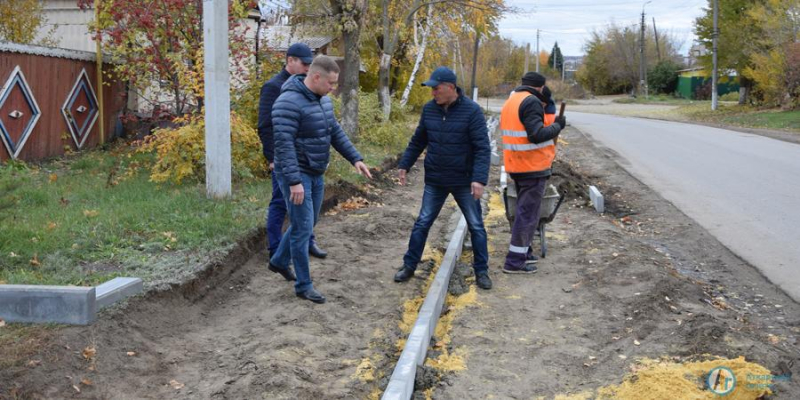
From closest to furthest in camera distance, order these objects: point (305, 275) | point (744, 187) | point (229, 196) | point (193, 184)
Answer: point (305, 275)
point (229, 196)
point (193, 184)
point (744, 187)

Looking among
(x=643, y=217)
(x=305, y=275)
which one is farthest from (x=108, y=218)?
(x=643, y=217)

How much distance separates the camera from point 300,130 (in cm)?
588

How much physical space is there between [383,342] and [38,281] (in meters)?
2.52

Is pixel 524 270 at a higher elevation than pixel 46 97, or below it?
below

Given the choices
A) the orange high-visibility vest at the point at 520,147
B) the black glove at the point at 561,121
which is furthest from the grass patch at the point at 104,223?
the black glove at the point at 561,121

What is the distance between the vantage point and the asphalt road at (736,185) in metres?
8.04

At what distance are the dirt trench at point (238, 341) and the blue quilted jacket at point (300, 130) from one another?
114 centimetres

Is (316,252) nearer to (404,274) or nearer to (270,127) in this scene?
(404,274)

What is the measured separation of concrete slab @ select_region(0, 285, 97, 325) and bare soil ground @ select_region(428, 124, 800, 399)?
2281 mm

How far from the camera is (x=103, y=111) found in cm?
1468

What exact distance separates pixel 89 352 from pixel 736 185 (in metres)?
11.2

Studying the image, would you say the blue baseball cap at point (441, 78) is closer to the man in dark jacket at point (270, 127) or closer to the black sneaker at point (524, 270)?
the man in dark jacket at point (270, 127)

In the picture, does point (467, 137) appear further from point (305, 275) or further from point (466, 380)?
point (466, 380)
